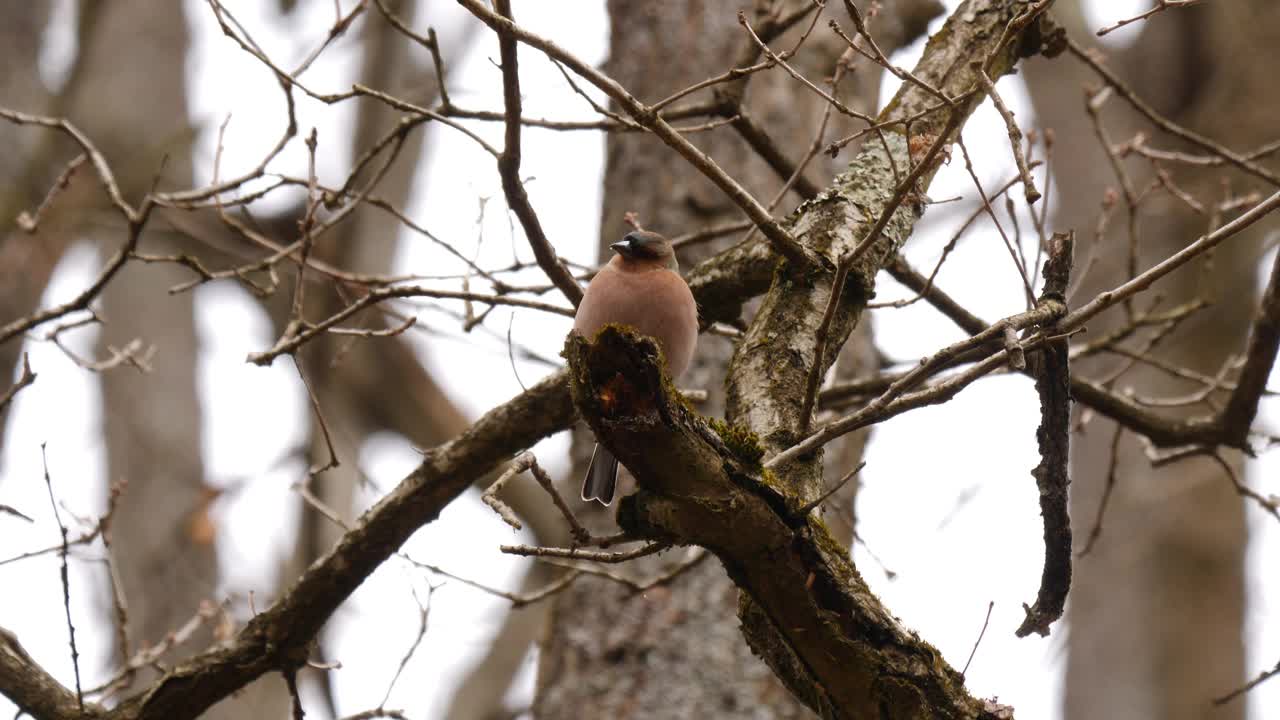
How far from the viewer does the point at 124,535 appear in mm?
8117

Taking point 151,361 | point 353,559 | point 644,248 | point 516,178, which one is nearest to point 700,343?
point 644,248

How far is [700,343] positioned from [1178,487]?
5.34m

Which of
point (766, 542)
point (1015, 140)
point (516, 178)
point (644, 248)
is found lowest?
point (766, 542)

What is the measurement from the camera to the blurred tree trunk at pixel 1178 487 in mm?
8758

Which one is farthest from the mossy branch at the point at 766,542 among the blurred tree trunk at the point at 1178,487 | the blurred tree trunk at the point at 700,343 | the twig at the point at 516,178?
the blurred tree trunk at the point at 1178,487

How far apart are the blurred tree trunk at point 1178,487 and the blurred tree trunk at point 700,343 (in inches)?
136

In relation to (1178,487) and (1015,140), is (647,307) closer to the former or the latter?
(1015,140)

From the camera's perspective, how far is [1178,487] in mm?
9164

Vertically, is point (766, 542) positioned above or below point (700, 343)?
below

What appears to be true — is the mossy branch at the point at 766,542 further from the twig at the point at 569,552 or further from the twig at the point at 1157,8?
the twig at the point at 1157,8

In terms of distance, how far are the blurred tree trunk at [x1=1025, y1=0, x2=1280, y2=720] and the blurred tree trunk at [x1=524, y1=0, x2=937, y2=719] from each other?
3.45 m

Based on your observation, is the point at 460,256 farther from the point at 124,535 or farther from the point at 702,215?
the point at 124,535

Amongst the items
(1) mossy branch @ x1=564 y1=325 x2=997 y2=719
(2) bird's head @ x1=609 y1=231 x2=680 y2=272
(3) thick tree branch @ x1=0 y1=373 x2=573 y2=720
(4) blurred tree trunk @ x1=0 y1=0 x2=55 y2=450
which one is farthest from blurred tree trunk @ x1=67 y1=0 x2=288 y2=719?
(1) mossy branch @ x1=564 y1=325 x2=997 y2=719

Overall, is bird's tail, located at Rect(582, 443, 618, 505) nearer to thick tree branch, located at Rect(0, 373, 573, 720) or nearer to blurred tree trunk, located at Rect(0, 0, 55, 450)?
thick tree branch, located at Rect(0, 373, 573, 720)
